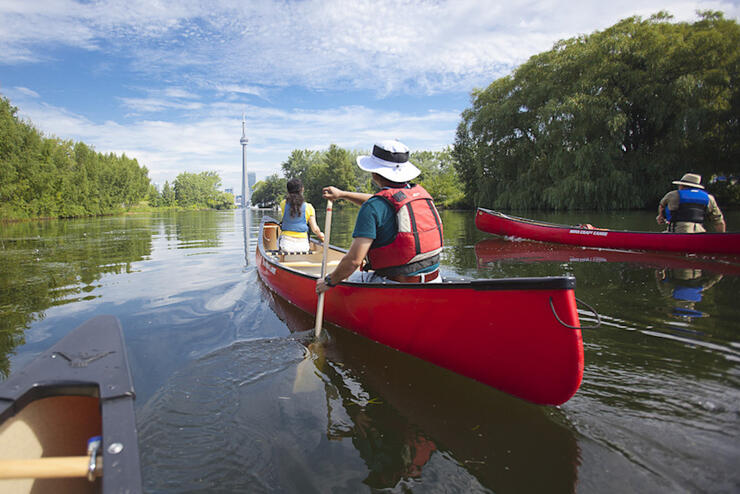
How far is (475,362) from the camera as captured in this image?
3.02 meters

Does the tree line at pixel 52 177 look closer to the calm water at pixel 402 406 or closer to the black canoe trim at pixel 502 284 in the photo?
the calm water at pixel 402 406

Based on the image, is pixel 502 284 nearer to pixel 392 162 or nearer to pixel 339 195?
pixel 392 162

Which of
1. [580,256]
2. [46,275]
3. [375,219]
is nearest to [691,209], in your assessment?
[580,256]

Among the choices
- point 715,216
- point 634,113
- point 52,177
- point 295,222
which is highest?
point 634,113

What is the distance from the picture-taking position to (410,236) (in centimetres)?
351

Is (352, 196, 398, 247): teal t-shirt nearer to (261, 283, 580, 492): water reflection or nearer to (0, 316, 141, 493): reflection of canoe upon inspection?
(261, 283, 580, 492): water reflection

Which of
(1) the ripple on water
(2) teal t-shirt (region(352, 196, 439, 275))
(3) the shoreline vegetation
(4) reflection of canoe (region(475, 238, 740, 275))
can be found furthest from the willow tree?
(1) the ripple on water

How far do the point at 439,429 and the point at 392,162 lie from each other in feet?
7.27

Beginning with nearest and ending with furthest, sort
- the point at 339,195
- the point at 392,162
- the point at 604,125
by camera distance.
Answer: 1. the point at 392,162
2. the point at 339,195
3. the point at 604,125

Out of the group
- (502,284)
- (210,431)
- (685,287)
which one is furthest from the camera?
(685,287)

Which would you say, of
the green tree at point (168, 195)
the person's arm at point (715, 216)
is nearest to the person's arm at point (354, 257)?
the person's arm at point (715, 216)

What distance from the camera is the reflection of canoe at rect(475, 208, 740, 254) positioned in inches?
315

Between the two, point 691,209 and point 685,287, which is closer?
point 685,287

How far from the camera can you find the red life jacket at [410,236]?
3.45 m
